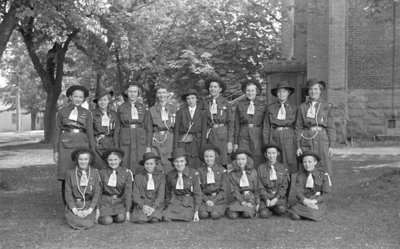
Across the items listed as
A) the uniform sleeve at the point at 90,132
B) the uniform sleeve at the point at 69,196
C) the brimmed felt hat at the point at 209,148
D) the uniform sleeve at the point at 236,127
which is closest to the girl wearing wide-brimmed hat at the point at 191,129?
the brimmed felt hat at the point at 209,148

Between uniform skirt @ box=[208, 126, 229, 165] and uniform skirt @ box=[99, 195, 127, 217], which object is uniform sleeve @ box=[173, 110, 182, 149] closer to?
uniform skirt @ box=[208, 126, 229, 165]

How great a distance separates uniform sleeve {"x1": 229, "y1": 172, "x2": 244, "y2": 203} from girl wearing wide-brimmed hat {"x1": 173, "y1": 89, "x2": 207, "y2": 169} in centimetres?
69

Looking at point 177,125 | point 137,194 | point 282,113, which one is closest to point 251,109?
point 282,113

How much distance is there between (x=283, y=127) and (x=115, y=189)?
2.68 meters

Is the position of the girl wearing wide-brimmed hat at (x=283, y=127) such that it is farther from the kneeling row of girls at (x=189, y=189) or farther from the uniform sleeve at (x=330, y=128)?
the uniform sleeve at (x=330, y=128)

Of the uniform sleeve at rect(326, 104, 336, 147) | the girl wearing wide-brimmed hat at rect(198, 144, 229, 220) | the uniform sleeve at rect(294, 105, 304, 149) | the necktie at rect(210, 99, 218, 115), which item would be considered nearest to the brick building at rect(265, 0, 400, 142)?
the uniform sleeve at rect(326, 104, 336, 147)

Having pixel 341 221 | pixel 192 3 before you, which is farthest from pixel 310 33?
pixel 341 221

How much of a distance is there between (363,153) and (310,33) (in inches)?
243

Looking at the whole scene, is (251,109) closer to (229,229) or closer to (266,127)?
(266,127)

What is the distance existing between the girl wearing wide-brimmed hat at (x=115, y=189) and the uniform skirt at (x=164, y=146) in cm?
78

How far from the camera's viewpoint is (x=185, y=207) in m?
7.38

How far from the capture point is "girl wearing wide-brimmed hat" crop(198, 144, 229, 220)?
24.7 ft

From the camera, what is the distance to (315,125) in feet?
25.5

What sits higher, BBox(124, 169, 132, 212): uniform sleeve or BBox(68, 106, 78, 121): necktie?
BBox(68, 106, 78, 121): necktie
